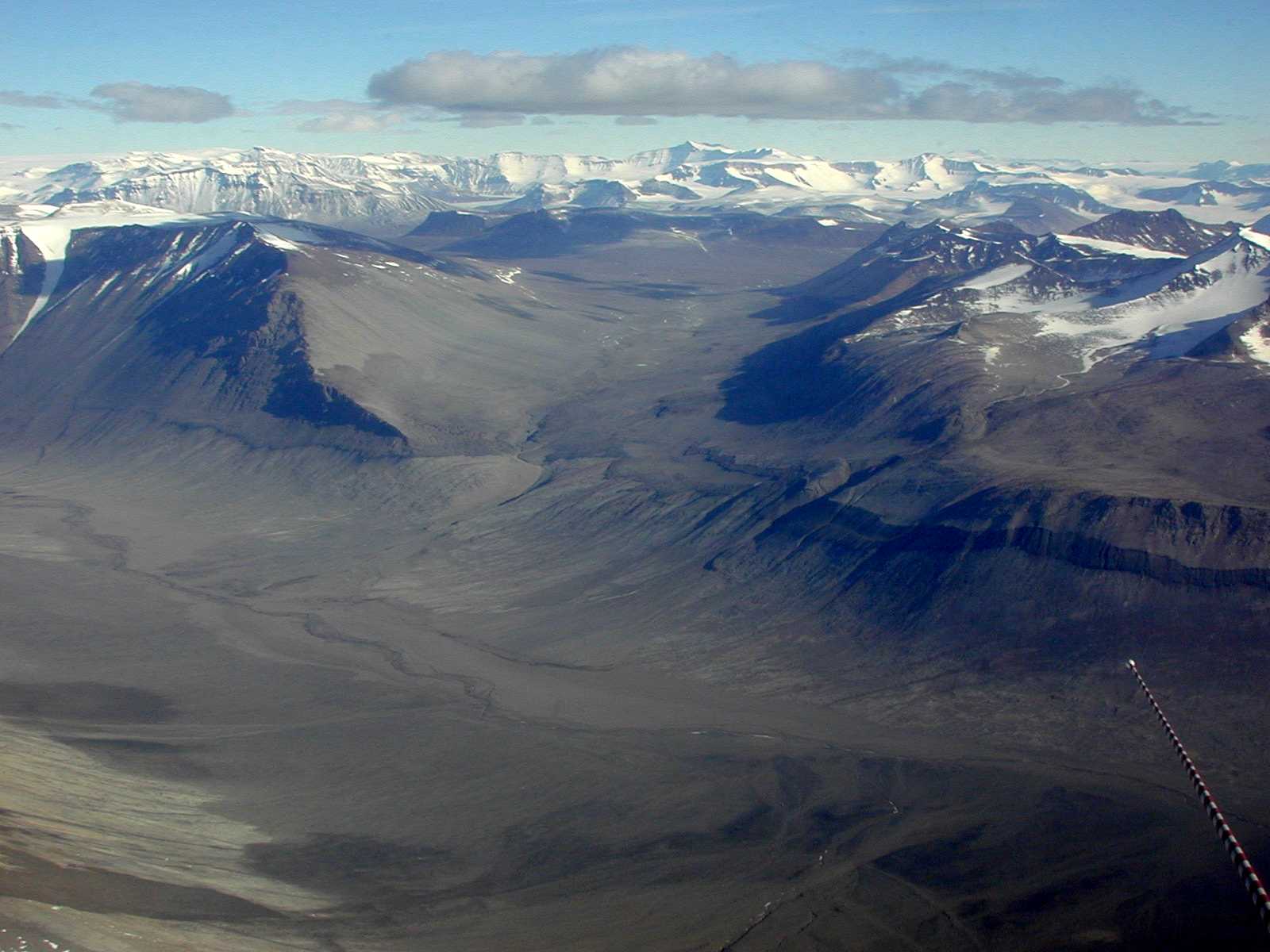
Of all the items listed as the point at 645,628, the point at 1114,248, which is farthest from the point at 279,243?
the point at 1114,248

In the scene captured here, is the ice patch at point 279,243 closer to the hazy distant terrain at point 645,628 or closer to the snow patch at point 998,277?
the hazy distant terrain at point 645,628

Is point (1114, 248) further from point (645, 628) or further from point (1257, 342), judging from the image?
point (645, 628)

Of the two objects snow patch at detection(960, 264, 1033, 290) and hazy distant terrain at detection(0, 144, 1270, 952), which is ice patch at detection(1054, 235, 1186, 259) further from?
snow patch at detection(960, 264, 1033, 290)

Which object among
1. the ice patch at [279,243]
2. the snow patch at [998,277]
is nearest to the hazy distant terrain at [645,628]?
the snow patch at [998,277]

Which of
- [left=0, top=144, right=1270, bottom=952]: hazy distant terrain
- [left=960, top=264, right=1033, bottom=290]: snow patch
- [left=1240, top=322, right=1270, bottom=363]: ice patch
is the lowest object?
[left=0, top=144, right=1270, bottom=952]: hazy distant terrain

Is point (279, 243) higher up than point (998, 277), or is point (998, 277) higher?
point (279, 243)

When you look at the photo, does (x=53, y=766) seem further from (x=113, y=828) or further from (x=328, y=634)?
(x=328, y=634)

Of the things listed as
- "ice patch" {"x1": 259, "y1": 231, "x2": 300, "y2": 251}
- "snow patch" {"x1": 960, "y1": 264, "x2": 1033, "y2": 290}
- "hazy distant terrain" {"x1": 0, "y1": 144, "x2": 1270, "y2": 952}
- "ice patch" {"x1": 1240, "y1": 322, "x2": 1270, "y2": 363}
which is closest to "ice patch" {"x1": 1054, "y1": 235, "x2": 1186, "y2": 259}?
"hazy distant terrain" {"x1": 0, "y1": 144, "x2": 1270, "y2": 952}

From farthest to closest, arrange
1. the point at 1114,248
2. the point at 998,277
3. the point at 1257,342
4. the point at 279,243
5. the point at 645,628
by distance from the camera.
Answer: the point at 279,243 < the point at 1114,248 < the point at 998,277 < the point at 1257,342 < the point at 645,628

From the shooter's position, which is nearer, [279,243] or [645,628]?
[645,628]
